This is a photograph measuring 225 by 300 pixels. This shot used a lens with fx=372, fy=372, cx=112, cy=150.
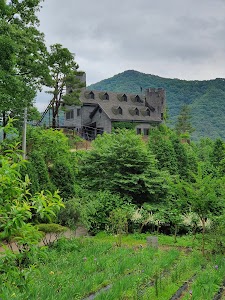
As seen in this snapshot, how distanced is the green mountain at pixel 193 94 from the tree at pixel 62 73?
36194 mm

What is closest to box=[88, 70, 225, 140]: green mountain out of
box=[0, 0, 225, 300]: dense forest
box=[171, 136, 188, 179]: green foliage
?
box=[171, 136, 188, 179]: green foliage

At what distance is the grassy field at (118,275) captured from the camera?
6.76 m

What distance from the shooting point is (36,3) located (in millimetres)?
19562

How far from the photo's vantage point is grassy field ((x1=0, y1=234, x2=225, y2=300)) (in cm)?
676

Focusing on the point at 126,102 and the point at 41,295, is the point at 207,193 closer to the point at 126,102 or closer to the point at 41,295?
the point at 41,295

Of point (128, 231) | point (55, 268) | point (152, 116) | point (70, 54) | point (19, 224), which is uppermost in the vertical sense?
point (70, 54)

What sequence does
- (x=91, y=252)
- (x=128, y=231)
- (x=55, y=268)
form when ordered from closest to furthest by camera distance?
1. (x=55, y=268)
2. (x=91, y=252)
3. (x=128, y=231)

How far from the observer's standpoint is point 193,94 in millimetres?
82438

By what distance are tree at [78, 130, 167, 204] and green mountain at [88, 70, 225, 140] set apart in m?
48.8

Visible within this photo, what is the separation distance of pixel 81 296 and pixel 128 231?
10358mm

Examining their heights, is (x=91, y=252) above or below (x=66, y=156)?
below

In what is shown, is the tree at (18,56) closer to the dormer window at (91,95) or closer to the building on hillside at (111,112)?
the building on hillside at (111,112)

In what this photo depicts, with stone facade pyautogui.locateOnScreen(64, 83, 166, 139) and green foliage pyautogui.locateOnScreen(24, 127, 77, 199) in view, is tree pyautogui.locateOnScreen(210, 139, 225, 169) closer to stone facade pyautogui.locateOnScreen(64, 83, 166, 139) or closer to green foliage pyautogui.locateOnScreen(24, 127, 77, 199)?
stone facade pyautogui.locateOnScreen(64, 83, 166, 139)

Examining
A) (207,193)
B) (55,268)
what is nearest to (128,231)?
(207,193)
